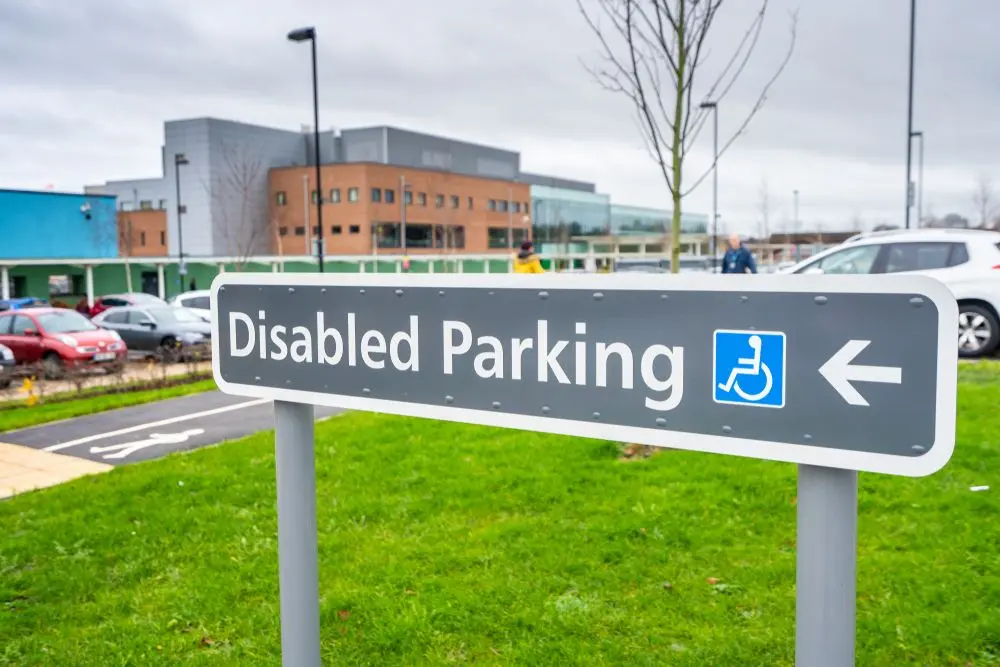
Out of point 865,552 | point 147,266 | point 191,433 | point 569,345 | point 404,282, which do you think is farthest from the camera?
point 147,266

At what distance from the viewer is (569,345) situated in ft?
5.91

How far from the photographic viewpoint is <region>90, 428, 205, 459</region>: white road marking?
9378 millimetres

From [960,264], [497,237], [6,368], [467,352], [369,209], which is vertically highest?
[369,209]

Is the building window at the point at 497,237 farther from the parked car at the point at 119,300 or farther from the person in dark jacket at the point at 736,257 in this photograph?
the person in dark jacket at the point at 736,257

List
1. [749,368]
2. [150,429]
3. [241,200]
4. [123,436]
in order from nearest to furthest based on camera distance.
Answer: [749,368]
[123,436]
[150,429]
[241,200]

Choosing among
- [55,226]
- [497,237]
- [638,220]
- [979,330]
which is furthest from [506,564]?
[638,220]

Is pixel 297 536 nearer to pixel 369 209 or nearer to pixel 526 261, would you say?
pixel 526 261

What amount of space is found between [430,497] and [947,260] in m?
10.5

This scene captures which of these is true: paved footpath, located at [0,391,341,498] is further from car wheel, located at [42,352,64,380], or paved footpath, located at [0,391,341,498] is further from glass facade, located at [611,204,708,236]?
glass facade, located at [611,204,708,236]

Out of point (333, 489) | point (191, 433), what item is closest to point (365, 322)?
point (333, 489)

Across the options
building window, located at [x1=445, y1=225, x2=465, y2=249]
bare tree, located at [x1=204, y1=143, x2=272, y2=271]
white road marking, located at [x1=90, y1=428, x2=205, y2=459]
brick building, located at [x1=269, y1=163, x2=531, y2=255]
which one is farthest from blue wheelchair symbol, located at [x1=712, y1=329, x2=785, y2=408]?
building window, located at [x1=445, y1=225, x2=465, y2=249]

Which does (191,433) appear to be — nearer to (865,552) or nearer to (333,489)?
(333,489)

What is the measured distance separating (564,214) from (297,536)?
91.3 m

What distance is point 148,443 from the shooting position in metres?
9.88
